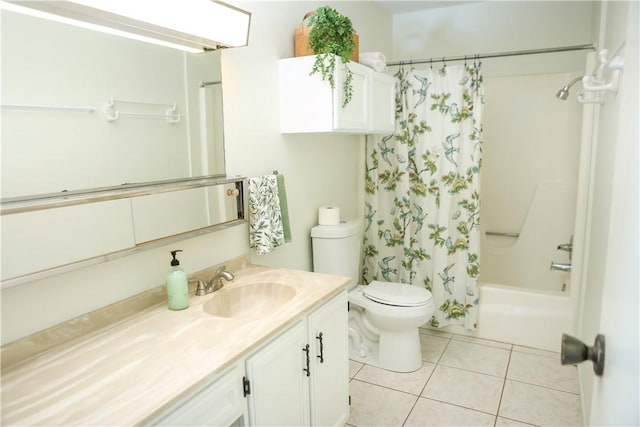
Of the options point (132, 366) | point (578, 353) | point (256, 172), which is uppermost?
point (256, 172)

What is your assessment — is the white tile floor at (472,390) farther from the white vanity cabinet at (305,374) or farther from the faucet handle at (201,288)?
the faucet handle at (201,288)

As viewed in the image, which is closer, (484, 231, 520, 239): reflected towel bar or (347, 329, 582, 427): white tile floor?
(347, 329, 582, 427): white tile floor

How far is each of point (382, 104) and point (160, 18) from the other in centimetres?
157

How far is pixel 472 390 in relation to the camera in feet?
8.21

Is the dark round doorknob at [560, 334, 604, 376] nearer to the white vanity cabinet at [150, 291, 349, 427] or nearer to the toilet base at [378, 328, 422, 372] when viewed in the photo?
the white vanity cabinet at [150, 291, 349, 427]

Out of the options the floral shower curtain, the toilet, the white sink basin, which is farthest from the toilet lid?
the white sink basin

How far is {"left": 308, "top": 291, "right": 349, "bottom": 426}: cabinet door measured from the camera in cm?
178

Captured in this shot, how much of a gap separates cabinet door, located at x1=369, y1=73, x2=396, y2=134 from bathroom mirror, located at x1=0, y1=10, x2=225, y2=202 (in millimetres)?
1051

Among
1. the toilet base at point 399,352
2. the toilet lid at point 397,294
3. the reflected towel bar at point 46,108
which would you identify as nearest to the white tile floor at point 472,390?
the toilet base at point 399,352

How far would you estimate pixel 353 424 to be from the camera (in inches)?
87.7

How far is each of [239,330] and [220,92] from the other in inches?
41.8

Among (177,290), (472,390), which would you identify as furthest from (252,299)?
(472,390)

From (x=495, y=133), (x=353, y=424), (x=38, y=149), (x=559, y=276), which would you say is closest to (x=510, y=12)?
(x=495, y=133)

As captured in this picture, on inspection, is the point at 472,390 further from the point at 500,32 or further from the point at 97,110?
the point at 500,32
